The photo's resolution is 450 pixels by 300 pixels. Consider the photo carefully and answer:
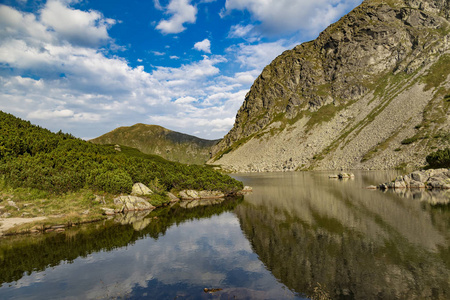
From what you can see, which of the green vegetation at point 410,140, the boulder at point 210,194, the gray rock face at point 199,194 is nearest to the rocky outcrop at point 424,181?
the boulder at point 210,194

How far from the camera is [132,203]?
177 ft

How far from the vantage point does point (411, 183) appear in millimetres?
71250

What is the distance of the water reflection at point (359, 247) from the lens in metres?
19.0

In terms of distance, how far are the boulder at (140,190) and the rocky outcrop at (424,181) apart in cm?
6178

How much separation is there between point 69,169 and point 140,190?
15.0 metres

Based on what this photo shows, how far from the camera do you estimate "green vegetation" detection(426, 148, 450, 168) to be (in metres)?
79.3

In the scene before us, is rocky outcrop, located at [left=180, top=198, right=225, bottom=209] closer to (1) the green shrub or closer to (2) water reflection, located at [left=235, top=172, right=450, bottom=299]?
(1) the green shrub

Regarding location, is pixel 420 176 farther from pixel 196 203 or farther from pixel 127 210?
pixel 127 210

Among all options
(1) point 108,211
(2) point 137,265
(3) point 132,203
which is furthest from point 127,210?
(2) point 137,265

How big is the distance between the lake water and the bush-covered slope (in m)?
12.8

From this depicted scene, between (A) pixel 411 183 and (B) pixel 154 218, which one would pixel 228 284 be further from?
(A) pixel 411 183

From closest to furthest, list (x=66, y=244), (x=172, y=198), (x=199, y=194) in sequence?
(x=66, y=244) → (x=172, y=198) → (x=199, y=194)

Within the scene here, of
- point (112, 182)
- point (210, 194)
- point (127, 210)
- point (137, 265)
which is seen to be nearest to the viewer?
point (137, 265)

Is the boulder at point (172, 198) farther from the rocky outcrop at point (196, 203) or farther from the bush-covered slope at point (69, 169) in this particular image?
the bush-covered slope at point (69, 169)
